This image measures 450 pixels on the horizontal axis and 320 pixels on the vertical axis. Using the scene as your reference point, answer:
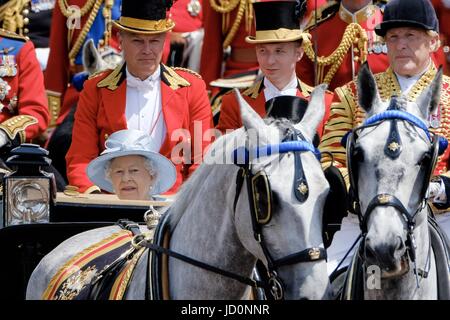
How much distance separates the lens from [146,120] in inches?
244

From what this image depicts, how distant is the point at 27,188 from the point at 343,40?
7.00ft

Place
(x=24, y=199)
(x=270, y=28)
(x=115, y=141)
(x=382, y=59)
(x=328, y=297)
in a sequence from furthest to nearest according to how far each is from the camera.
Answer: (x=382, y=59), (x=270, y=28), (x=115, y=141), (x=24, y=199), (x=328, y=297)

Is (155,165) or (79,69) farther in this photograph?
(79,69)

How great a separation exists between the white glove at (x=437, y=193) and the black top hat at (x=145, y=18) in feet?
6.34

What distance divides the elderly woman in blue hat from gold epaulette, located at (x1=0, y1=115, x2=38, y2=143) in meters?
0.84

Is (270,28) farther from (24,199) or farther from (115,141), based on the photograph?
(24,199)

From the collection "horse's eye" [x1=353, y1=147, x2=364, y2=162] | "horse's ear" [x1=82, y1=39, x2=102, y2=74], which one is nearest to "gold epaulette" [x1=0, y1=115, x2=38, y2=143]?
"horse's ear" [x1=82, y1=39, x2=102, y2=74]

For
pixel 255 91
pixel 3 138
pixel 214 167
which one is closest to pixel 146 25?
pixel 255 91

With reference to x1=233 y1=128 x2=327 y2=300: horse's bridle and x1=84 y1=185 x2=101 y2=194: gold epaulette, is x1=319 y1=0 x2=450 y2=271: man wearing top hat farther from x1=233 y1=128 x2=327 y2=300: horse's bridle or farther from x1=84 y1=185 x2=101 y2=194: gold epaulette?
x1=84 y1=185 x2=101 y2=194: gold epaulette

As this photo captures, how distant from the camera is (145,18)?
6.11 meters

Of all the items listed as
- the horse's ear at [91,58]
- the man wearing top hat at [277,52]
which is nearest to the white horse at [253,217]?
the man wearing top hat at [277,52]
